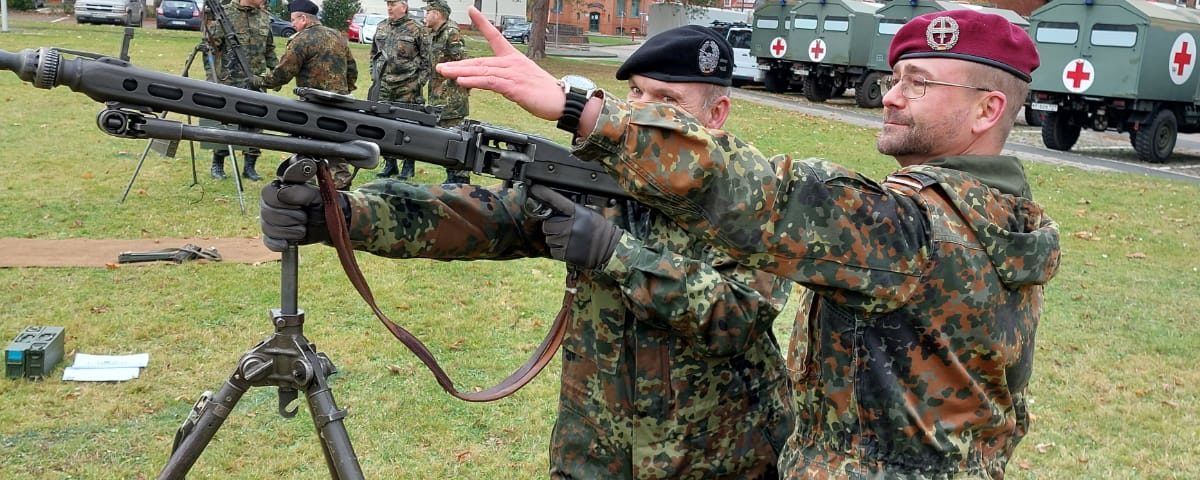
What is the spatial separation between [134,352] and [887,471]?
516 centimetres

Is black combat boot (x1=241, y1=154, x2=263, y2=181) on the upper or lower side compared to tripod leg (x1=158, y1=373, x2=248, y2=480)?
lower

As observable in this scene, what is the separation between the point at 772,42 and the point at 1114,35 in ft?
35.6

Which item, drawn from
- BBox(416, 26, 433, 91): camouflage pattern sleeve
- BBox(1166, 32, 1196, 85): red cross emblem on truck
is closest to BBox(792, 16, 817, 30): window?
BBox(1166, 32, 1196, 85): red cross emblem on truck

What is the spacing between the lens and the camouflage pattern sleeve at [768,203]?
6.08ft

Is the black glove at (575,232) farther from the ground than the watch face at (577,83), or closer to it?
closer to it

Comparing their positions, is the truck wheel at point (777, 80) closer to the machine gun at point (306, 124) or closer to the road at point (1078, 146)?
the road at point (1078, 146)

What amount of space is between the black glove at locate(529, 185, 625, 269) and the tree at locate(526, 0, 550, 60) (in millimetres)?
31124

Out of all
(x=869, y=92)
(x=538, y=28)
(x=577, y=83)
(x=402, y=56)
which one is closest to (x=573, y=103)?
(x=577, y=83)

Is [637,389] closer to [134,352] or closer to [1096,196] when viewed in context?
[134,352]

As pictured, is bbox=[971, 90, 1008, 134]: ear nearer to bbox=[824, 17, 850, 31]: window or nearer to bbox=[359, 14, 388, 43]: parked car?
bbox=[824, 17, 850, 31]: window

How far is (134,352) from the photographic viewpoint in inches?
244

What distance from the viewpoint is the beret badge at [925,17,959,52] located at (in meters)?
2.27

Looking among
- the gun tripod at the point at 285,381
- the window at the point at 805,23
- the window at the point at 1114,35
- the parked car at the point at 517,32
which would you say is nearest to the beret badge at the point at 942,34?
the gun tripod at the point at 285,381

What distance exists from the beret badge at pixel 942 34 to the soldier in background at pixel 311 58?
927 cm
